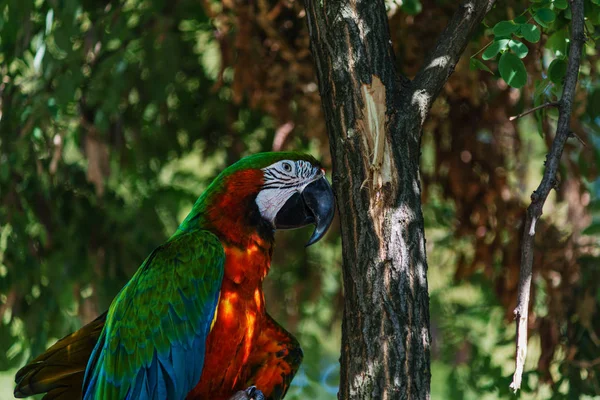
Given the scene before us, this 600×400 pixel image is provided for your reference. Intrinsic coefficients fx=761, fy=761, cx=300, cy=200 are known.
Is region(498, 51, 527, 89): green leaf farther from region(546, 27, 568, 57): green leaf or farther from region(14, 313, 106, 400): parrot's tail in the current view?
region(14, 313, 106, 400): parrot's tail

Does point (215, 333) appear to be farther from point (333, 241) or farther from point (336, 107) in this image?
point (333, 241)

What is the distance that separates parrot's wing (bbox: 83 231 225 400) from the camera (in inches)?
88.5

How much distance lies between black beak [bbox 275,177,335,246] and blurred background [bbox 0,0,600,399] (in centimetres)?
83

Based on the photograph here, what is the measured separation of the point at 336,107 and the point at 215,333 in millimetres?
832

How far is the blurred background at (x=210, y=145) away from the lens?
310 cm

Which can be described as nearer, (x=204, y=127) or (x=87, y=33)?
(x=87, y=33)

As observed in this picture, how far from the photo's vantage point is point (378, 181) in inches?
72.6

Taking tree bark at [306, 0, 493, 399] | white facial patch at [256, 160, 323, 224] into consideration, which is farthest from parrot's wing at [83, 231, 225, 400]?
tree bark at [306, 0, 493, 399]

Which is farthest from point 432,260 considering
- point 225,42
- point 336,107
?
point 336,107

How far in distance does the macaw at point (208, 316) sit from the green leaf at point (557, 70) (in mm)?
722

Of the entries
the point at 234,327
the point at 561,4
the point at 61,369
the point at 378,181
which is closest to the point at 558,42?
the point at 561,4

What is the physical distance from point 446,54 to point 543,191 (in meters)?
0.43

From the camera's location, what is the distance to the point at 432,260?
4.29 m

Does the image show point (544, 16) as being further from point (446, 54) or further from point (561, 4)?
point (446, 54)
